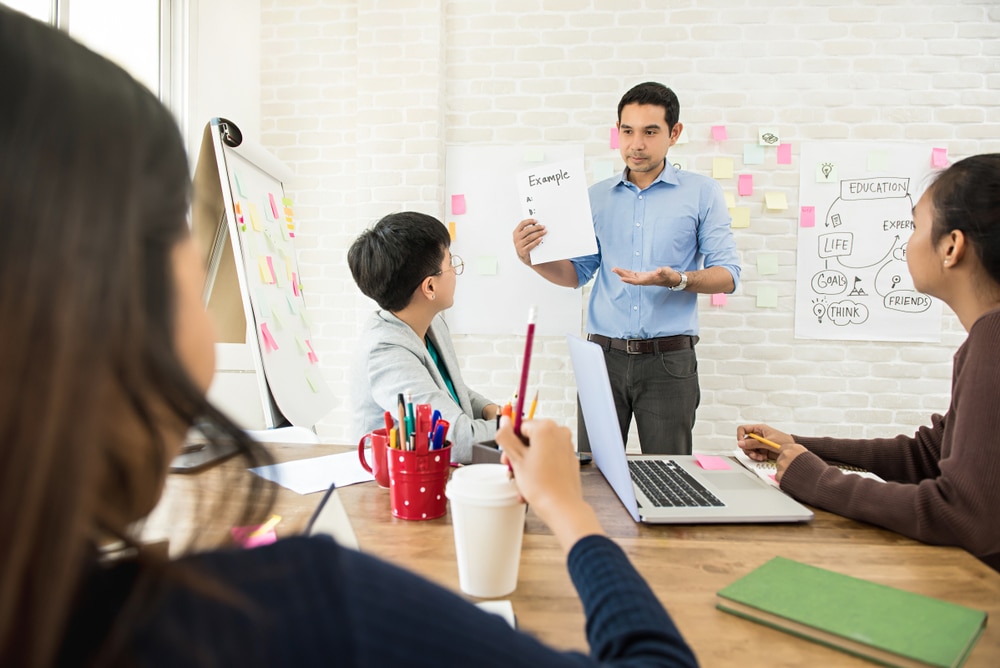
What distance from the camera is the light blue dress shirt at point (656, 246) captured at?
2.56 m

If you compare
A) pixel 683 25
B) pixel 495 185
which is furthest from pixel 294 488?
pixel 683 25

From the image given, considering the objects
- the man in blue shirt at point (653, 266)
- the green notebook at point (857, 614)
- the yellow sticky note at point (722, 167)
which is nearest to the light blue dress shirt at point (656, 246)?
the man in blue shirt at point (653, 266)

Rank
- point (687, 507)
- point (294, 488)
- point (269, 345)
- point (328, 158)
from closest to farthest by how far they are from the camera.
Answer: point (687, 507), point (294, 488), point (269, 345), point (328, 158)

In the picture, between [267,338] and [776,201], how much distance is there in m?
2.43

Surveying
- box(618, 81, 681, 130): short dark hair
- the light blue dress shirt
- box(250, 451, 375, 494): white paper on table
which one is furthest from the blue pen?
box(618, 81, 681, 130): short dark hair

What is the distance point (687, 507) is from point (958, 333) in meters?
2.79

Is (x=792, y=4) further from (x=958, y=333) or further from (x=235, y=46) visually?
(x=235, y=46)

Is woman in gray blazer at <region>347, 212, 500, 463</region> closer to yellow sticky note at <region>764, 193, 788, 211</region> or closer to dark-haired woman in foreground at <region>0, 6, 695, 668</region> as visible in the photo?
dark-haired woman in foreground at <region>0, 6, 695, 668</region>

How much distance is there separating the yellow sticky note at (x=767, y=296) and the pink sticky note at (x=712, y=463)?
198cm

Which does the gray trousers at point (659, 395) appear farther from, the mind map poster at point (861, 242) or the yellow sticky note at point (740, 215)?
the mind map poster at point (861, 242)

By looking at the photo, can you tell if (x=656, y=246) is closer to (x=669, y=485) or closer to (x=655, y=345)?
(x=655, y=345)

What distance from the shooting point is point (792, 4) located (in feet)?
10.2

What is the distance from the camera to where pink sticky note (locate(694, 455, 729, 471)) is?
1.34m

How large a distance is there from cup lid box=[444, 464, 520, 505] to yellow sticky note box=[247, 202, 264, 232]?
156 cm
